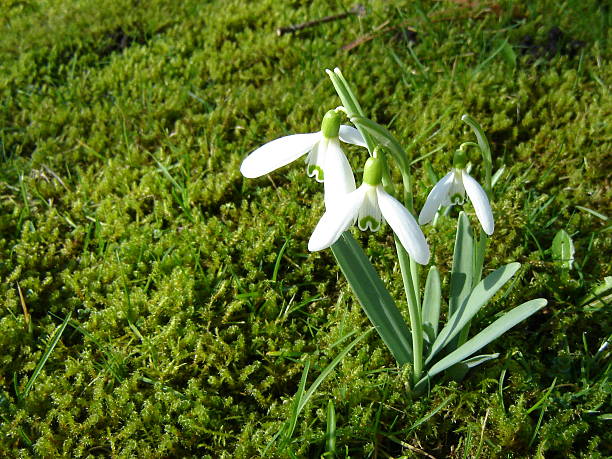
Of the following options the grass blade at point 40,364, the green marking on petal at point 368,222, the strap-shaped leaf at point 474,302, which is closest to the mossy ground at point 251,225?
the grass blade at point 40,364

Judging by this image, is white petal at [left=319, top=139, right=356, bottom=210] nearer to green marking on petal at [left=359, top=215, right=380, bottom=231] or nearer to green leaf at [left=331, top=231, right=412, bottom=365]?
green marking on petal at [left=359, top=215, right=380, bottom=231]

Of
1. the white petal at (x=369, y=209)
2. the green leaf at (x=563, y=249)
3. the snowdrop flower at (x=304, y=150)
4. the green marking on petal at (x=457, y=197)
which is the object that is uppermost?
the snowdrop flower at (x=304, y=150)

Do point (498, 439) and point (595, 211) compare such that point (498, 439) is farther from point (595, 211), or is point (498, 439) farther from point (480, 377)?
point (595, 211)

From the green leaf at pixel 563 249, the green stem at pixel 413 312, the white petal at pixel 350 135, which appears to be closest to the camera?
the white petal at pixel 350 135

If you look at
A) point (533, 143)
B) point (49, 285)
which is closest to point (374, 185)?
point (49, 285)

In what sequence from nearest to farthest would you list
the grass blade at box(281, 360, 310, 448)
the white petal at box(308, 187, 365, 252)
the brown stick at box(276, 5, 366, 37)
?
1. the white petal at box(308, 187, 365, 252)
2. the grass blade at box(281, 360, 310, 448)
3. the brown stick at box(276, 5, 366, 37)

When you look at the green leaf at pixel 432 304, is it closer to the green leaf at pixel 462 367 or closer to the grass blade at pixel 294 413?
Result: the green leaf at pixel 462 367

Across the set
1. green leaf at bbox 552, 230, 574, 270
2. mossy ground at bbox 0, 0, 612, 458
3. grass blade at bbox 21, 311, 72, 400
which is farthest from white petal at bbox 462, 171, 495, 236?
grass blade at bbox 21, 311, 72, 400
